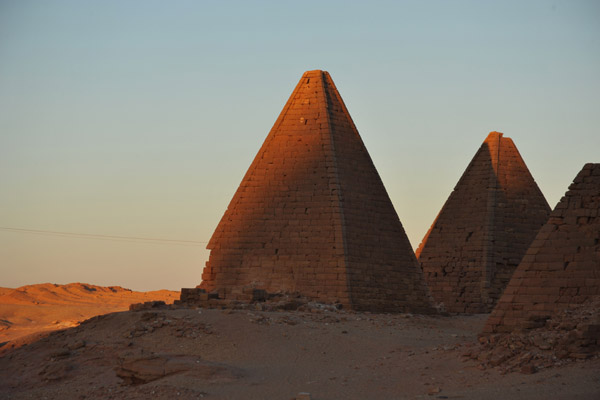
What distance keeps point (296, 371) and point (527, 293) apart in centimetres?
355

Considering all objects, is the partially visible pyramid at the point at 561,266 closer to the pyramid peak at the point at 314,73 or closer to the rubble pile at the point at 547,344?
the rubble pile at the point at 547,344

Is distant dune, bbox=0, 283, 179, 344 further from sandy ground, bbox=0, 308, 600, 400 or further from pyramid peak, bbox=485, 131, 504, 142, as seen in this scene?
pyramid peak, bbox=485, 131, 504, 142

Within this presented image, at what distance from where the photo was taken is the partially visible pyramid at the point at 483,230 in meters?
23.9

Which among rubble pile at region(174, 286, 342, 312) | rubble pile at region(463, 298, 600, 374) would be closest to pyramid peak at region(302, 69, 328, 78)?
rubble pile at region(174, 286, 342, 312)

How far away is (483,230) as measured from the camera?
24.2m

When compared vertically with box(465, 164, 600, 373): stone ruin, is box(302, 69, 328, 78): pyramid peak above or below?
above

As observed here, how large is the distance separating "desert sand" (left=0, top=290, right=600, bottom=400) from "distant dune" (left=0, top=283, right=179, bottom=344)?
26.7 ft

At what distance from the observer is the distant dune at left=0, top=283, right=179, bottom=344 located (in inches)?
1099

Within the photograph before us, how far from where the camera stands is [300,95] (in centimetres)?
2119

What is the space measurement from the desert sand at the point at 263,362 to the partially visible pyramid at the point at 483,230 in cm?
624

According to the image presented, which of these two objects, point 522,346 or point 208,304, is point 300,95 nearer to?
point 208,304

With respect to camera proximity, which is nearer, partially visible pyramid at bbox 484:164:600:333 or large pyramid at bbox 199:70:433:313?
→ partially visible pyramid at bbox 484:164:600:333

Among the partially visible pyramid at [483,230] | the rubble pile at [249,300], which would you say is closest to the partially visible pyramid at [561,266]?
the rubble pile at [249,300]

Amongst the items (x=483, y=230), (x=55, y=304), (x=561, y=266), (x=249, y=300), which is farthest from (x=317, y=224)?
(x=55, y=304)
